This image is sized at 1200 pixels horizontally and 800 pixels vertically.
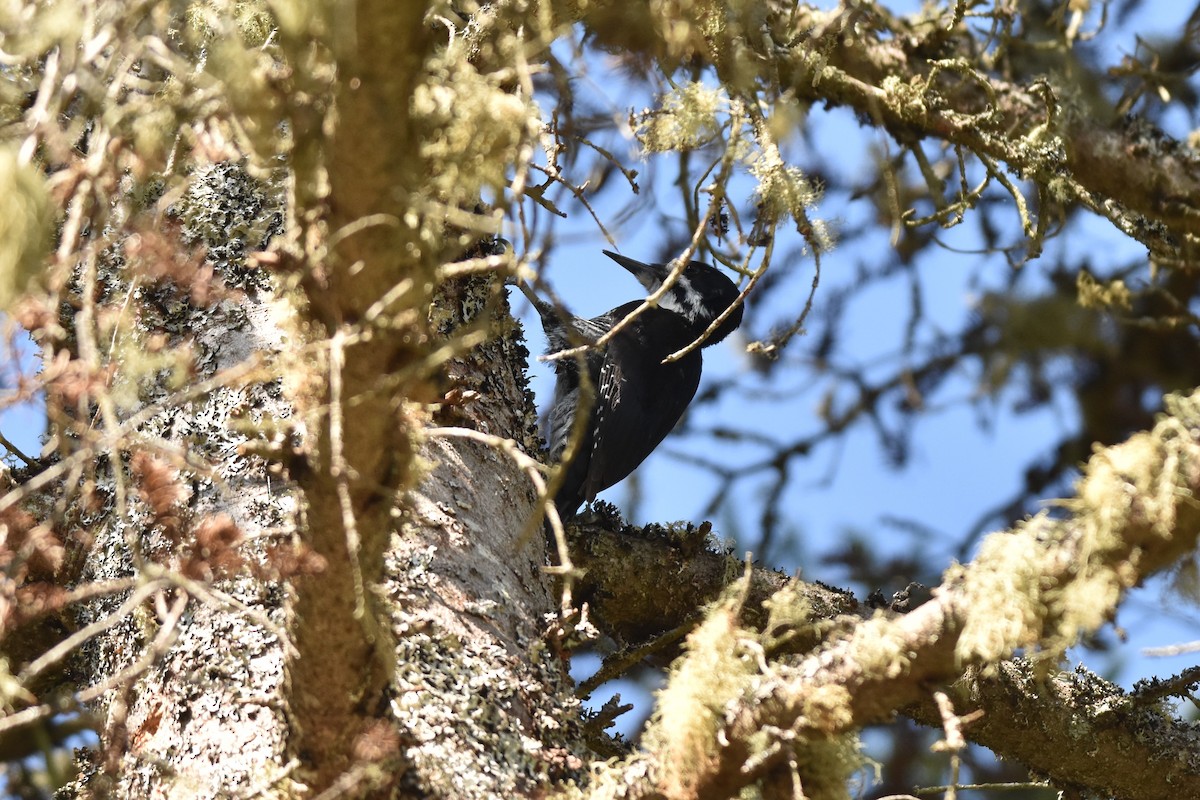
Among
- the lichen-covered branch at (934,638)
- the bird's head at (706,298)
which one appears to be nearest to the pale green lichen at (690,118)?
the lichen-covered branch at (934,638)

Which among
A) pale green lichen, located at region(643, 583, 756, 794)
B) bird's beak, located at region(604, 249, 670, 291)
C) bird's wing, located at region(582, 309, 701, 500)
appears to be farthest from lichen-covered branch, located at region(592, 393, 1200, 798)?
bird's beak, located at region(604, 249, 670, 291)

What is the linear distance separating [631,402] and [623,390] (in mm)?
48

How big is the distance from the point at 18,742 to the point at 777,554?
2920 millimetres

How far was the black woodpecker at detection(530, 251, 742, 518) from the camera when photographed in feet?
11.9

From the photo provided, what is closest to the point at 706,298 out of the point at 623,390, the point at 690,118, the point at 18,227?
the point at 623,390

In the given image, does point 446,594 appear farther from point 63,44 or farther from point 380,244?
point 63,44

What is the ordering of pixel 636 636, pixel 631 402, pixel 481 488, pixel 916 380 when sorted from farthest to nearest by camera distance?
pixel 916 380
pixel 631 402
pixel 636 636
pixel 481 488

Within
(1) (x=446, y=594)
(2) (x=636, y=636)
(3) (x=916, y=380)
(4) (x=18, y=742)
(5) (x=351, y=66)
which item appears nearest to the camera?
(5) (x=351, y=66)

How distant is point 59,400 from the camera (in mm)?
1305

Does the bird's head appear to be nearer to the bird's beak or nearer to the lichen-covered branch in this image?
the bird's beak

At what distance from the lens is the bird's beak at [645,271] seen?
415 cm

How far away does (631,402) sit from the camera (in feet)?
12.3

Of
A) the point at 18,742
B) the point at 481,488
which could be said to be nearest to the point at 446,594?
the point at 481,488

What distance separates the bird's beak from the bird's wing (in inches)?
9.1
